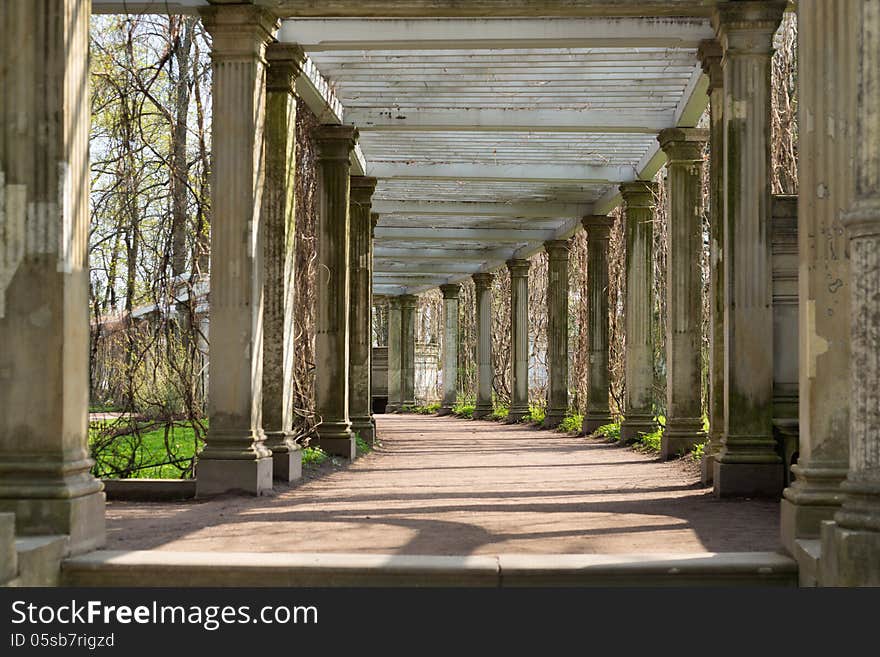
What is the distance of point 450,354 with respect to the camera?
38.8 metres

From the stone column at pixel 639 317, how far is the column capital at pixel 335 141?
6.36m

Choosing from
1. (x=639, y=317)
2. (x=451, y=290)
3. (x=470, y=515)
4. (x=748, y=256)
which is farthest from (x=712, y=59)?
(x=451, y=290)

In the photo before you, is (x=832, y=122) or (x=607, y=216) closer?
(x=832, y=122)

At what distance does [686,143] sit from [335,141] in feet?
17.4

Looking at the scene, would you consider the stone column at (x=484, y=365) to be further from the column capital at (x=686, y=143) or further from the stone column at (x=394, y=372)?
the column capital at (x=686, y=143)

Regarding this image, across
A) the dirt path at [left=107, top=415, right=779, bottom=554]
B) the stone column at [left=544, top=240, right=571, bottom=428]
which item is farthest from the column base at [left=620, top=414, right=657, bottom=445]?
the stone column at [left=544, top=240, right=571, bottom=428]

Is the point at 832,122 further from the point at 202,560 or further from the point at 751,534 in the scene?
Answer: the point at 202,560

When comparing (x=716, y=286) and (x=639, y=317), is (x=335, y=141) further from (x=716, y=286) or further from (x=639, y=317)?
(x=639, y=317)

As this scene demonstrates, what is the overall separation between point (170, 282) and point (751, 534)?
24.3ft

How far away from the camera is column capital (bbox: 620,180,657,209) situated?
20.3 meters

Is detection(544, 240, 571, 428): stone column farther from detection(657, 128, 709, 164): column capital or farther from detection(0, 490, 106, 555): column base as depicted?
detection(0, 490, 106, 555): column base

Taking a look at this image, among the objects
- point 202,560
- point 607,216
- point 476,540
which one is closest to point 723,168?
point 476,540

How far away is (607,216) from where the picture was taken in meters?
24.2

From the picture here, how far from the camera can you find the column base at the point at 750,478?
10750 mm
